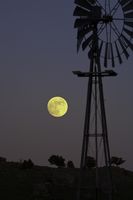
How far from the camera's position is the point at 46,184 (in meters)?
33.8

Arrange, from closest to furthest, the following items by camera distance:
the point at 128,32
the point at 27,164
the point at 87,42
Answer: the point at 128,32 < the point at 87,42 < the point at 27,164

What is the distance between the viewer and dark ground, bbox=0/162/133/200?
33156 mm

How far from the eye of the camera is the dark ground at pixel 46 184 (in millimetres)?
33156

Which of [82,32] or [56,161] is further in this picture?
[56,161]

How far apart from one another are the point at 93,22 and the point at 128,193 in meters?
12.7

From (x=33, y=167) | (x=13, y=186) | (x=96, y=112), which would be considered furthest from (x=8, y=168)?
(x=96, y=112)

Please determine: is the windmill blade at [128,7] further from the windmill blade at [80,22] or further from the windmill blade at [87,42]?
the windmill blade at [87,42]

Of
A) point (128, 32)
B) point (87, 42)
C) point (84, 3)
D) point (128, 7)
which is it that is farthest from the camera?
point (87, 42)

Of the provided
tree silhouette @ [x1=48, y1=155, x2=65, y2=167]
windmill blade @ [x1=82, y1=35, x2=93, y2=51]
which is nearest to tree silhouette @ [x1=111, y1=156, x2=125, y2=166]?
tree silhouette @ [x1=48, y1=155, x2=65, y2=167]

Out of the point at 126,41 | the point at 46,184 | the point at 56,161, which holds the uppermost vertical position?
the point at 126,41

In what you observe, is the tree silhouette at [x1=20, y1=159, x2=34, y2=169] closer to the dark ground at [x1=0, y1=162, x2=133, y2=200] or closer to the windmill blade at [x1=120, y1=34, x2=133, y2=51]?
the dark ground at [x1=0, y1=162, x2=133, y2=200]

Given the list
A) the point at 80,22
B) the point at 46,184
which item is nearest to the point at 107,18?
the point at 80,22

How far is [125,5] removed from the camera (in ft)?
88.3

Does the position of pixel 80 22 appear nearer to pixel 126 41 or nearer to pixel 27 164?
pixel 126 41
